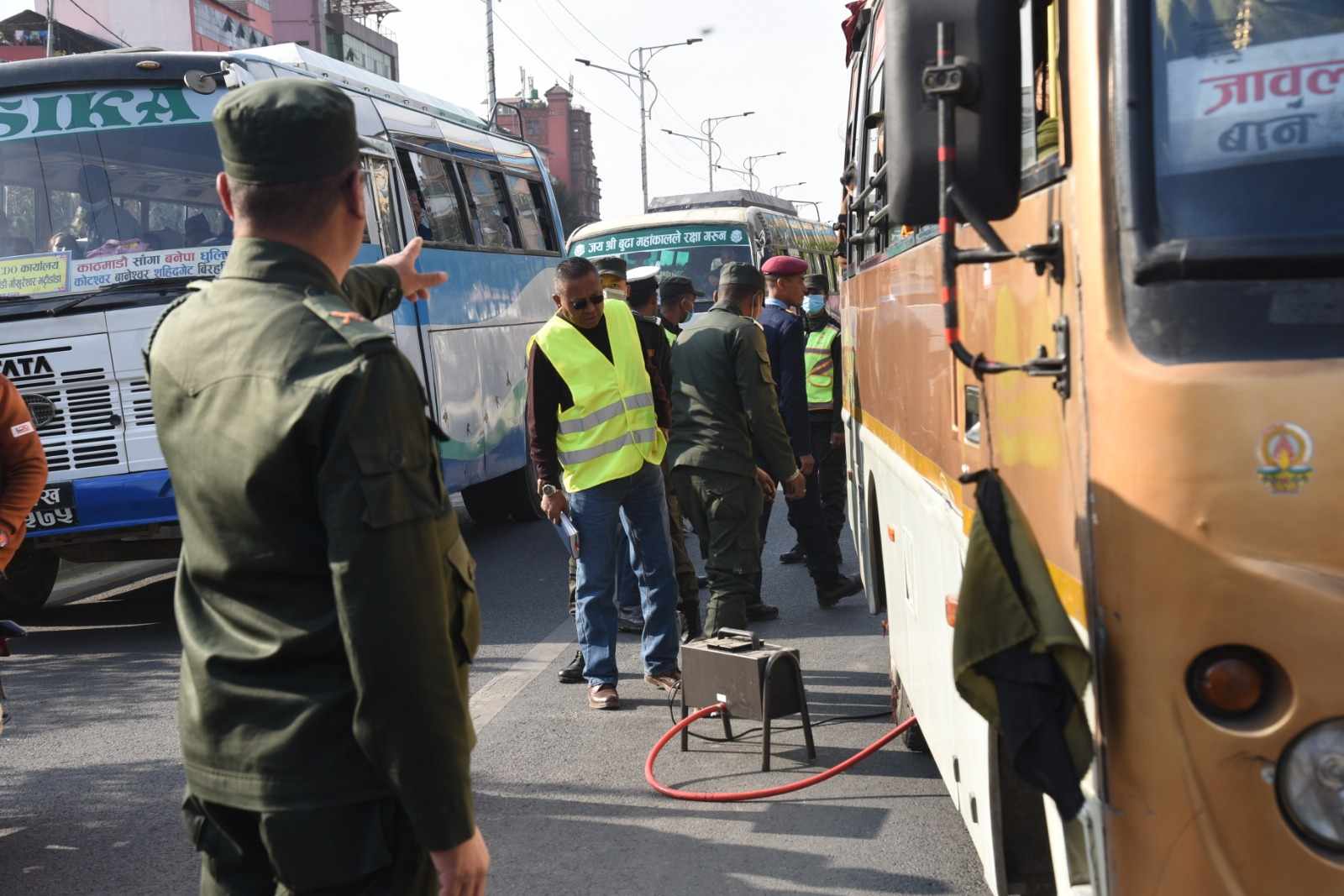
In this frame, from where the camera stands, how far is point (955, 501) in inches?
142

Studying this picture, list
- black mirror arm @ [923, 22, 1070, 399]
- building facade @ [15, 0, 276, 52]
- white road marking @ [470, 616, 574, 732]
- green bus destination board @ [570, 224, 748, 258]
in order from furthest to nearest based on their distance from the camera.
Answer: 1. building facade @ [15, 0, 276, 52]
2. green bus destination board @ [570, 224, 748, 258]
3. white road marking @ [470, 616, 574, 732]
4. black mirror arm @ [923, 22, 1070, 399]

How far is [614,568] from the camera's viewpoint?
6.89 m

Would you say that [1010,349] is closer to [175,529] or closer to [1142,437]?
[1142,437]

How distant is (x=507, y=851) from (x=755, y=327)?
3031 millimetres

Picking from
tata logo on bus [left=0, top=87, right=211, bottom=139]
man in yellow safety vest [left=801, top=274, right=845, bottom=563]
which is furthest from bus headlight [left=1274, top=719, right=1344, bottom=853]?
tata logo on bus [left=0, top=87, right=211, bottom=139]

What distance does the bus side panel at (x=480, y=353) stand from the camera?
1100 cm

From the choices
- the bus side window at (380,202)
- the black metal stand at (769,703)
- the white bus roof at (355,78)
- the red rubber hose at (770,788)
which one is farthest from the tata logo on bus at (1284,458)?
the bus side window at (380,202)

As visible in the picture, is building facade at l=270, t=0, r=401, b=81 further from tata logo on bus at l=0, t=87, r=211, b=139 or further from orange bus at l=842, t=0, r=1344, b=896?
orange bus at l=842, t=0, r=1344, b=896

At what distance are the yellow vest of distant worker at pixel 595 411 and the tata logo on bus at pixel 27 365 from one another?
11.1 ft

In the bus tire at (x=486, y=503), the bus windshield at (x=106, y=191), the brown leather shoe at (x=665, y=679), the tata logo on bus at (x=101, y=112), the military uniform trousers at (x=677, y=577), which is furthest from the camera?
the bus tire at (x=486, y=503)

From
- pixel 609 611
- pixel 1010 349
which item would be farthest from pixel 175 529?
pixel 1010 349

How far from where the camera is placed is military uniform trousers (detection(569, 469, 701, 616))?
26.0ft

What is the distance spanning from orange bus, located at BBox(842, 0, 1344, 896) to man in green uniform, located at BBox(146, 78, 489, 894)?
96cm

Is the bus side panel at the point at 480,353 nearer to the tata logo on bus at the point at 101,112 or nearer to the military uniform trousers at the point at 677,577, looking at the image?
the tata logo on bus at the point at 101,112
